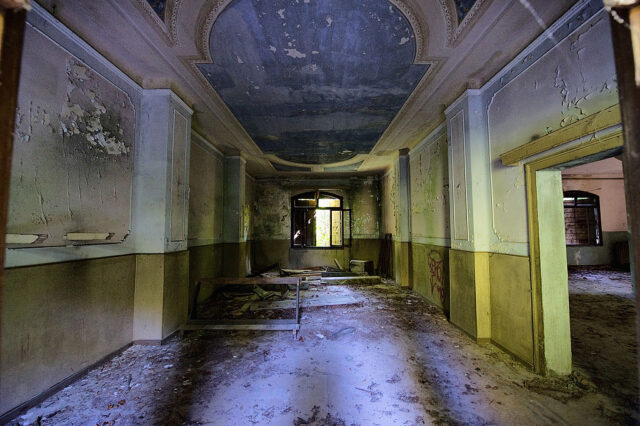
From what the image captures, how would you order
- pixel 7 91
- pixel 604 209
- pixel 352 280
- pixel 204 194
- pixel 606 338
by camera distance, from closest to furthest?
1. pixel 7 91
2. pixel 606 338
3. pixel 204 194
4. pixel 352 280
5. pixel 604 209

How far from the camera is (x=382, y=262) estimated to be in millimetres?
8766

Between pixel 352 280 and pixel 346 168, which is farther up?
pixel 346 168

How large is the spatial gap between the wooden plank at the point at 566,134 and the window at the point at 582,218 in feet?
30.7

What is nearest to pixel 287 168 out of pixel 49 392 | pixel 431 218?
pixel 431 218

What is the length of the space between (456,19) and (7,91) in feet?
10.4

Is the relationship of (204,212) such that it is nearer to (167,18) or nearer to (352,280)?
(167,18)

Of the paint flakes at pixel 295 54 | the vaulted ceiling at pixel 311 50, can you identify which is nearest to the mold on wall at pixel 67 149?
the vaulted ceiling at pixel 311 50

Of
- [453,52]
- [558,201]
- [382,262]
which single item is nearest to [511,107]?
[453,52]

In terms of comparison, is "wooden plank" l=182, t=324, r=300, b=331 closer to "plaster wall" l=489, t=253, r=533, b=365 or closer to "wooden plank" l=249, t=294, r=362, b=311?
"wooden plank" l=249, t=294, r=362, b=311

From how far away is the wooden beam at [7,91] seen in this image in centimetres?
74

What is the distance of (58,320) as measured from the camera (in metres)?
2.54

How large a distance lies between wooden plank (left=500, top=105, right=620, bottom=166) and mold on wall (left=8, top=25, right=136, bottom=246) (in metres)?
4.55

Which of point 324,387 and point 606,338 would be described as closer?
point 324,387

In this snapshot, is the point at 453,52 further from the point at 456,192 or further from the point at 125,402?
the point at 125,402
